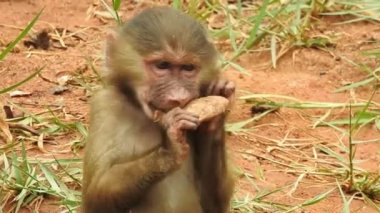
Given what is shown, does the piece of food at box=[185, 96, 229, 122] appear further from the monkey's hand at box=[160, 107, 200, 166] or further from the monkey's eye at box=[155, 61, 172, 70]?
the monkey's eye at box=[155, 61, 172, 70]

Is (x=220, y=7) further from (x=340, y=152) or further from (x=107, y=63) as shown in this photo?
(x=107, y=63)

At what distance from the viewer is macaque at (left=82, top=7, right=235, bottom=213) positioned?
471 cm

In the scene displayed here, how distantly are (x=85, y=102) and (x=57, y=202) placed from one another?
1300 mm

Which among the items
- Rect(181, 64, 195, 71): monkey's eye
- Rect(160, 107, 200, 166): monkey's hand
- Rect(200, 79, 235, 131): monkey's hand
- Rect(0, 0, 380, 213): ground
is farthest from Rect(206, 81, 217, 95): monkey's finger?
Rect(0, 0, 380, 213): ground

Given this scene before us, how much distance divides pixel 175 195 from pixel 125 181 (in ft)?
1.18

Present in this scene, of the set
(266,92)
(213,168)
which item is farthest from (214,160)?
(266,92)

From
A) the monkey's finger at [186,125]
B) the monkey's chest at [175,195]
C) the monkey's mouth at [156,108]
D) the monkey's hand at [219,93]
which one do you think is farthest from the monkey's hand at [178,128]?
the monkey's chest at [175,195]

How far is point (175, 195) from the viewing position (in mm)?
4930

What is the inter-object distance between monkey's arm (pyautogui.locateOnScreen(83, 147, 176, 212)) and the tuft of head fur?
45 cm

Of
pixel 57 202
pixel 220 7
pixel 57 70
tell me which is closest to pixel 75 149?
pixel 57 202

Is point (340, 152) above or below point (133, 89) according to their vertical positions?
below

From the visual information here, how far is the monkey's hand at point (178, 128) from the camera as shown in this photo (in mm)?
4379

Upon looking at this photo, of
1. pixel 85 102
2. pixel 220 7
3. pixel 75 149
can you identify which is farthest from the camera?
pixel 220 7

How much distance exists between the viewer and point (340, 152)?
666cm
